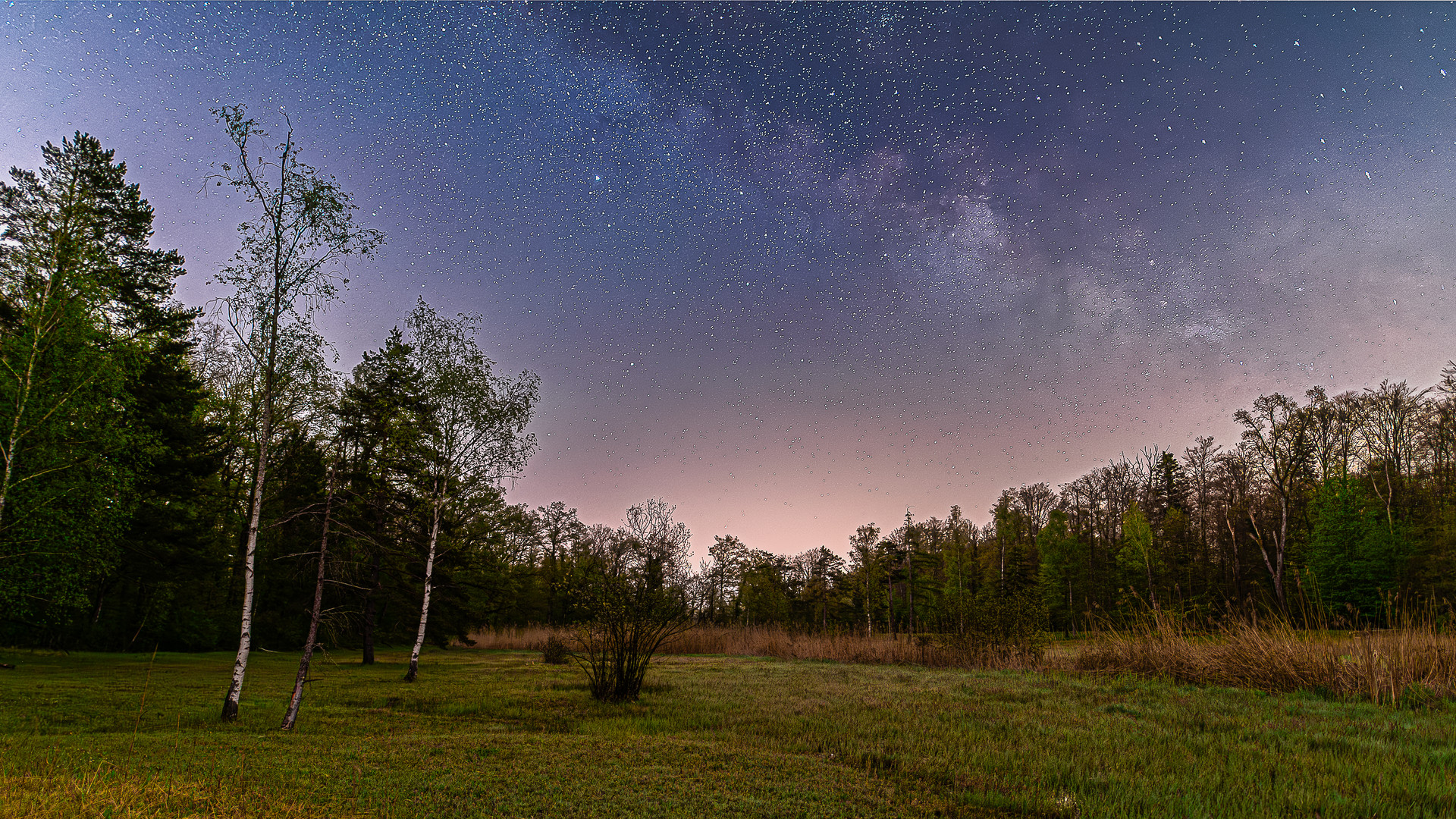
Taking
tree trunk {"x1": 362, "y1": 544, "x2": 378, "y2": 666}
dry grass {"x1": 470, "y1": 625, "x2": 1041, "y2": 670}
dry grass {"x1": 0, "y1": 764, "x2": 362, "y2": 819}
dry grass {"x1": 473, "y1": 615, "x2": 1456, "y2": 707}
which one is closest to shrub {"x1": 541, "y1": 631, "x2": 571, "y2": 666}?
dry grass {"x1": 470, "y1": 625, "x2": 1041, "y2": 670}

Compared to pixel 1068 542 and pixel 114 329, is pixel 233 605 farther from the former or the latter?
pixel 1068 542

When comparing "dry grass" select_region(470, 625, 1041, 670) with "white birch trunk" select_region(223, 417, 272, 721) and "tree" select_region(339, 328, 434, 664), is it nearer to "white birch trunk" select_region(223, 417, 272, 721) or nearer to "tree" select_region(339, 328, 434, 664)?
"tree" select_region(339, 328, 434, 664)

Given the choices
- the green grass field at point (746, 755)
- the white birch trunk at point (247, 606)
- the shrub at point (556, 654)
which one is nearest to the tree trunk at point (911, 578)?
the shrub at point (556, 654)

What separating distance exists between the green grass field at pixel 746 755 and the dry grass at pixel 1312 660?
3.14ft

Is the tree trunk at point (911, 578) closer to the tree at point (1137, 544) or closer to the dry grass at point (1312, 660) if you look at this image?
the tree at point (1137, 544)

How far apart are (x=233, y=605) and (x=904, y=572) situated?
43.3 meters

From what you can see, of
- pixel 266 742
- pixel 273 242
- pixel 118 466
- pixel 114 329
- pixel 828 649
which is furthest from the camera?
pixel 828 649

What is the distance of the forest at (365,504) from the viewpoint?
45.8 feet

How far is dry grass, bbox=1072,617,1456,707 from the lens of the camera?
10.1 m

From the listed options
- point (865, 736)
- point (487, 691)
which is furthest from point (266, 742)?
point (865, 736)

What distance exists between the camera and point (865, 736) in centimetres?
817

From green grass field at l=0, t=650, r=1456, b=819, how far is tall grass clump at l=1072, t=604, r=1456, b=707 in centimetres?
96

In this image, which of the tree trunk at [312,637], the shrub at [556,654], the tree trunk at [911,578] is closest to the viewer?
the tree trunk at [312,637]

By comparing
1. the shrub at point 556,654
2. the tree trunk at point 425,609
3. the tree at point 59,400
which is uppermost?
the tree at point 59,400
